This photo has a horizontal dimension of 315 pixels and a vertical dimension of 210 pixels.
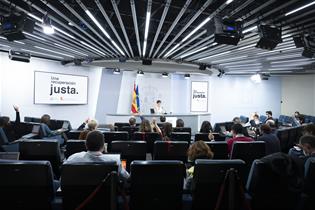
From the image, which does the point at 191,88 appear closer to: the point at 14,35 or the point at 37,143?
the point at 14,35

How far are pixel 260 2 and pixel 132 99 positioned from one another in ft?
30.3

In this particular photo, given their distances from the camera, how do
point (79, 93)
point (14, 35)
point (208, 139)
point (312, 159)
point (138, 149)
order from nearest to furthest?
point (312, 159) → point (138, 149) → point (14, 35) → point (208, 139) → point (79, 93)

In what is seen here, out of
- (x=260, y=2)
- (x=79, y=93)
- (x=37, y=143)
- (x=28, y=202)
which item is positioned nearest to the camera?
(x=28, y=202)

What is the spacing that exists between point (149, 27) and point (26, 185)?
5822 millimetres

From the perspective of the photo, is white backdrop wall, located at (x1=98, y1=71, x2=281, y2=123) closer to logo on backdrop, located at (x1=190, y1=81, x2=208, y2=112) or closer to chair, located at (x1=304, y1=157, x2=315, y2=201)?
logo on backdrop, located at (x1=190, y1=81, x2=208, y2=112)

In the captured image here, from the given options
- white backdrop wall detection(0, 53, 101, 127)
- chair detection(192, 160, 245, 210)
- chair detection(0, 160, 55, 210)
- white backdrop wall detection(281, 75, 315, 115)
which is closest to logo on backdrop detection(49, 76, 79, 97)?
white backdrop wall detection(0, 53, 101, 127)

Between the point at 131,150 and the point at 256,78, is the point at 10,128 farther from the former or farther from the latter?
the point at 256,78

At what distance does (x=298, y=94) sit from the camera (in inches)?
603

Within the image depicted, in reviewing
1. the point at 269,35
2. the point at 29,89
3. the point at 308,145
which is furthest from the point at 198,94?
the point at 308,145

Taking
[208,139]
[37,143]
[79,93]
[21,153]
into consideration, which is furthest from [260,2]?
[79,93]

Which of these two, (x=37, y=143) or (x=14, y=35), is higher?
(x=14, y=35)

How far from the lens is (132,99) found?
13.4 metres

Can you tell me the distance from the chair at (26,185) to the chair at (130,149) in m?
1.77

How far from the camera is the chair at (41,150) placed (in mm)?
3887
